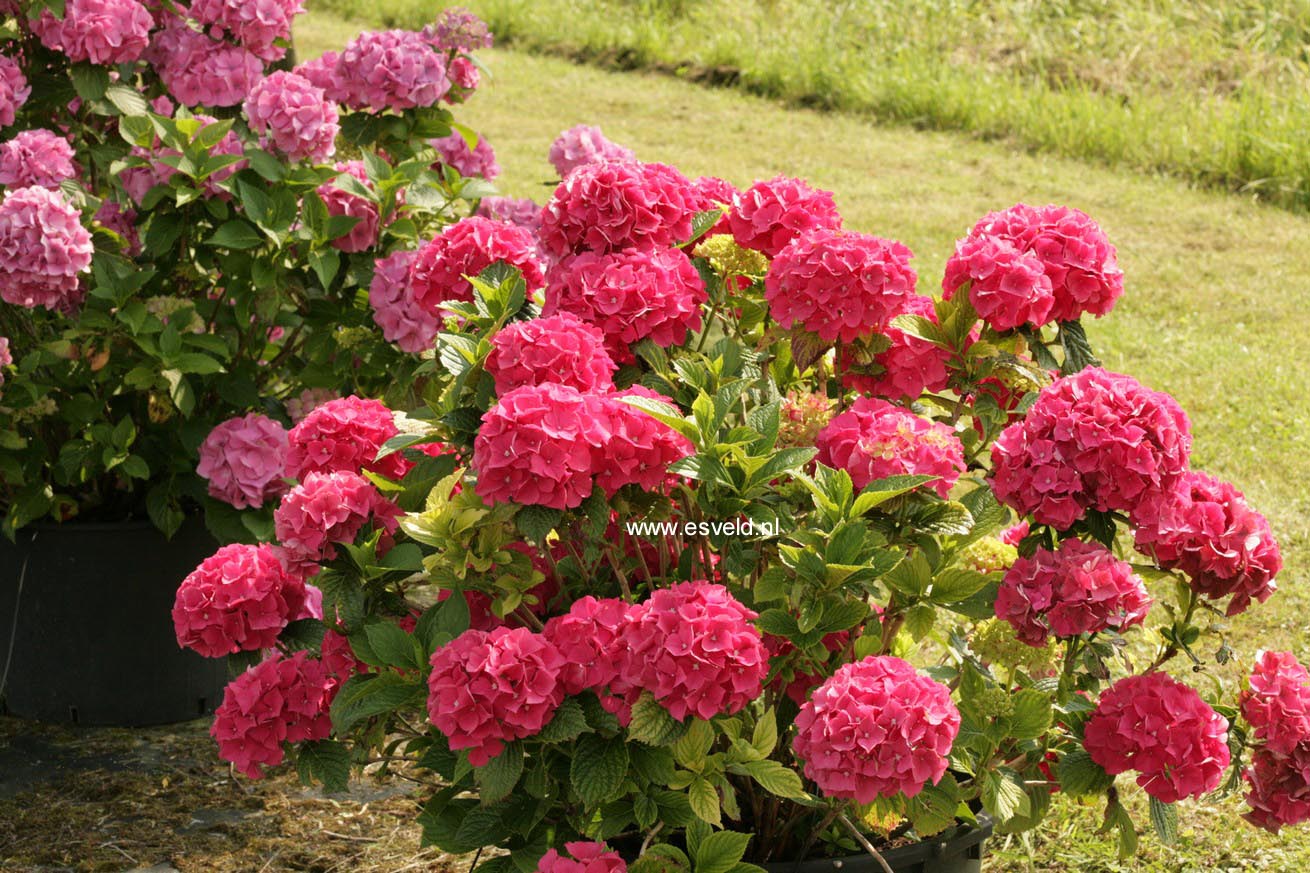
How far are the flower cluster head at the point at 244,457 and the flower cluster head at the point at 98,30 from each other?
29.4 inches

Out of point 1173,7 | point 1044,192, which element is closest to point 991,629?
point 1044,192

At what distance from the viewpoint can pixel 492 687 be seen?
5.41 feet

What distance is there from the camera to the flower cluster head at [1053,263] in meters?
1.91

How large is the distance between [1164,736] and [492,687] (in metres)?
0.79

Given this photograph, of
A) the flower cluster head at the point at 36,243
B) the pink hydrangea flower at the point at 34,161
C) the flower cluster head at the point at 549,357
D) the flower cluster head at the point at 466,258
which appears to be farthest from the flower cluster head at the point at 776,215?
the pink hydrangea flower at the point at 34,161

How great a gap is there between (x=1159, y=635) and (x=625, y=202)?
93cm

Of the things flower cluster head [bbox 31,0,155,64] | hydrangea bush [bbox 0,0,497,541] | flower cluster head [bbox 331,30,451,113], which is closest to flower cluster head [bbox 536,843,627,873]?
hydrangea bush [bbox 0,0,497,541]

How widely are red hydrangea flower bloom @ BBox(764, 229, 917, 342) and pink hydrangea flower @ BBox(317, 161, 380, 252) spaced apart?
114 cm

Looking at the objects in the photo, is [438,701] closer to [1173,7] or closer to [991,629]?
[991,629]

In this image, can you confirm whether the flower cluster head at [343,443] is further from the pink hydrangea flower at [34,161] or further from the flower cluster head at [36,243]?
the pink hydrangea flower at [34,161]

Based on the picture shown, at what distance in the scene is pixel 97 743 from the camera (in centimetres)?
304

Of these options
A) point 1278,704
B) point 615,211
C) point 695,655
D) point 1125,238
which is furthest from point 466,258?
point 1125,238

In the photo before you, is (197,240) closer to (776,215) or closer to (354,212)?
(354,212)

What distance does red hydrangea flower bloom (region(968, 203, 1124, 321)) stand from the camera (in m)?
1.99
